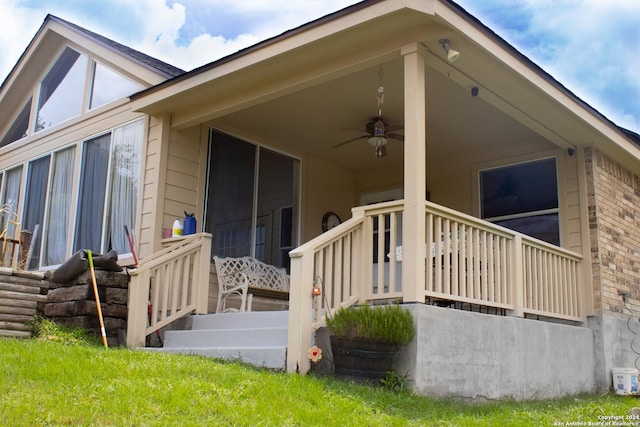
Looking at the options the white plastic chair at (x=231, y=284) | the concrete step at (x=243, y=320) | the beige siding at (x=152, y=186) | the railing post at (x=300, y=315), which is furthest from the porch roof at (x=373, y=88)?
the concrete step at (x=243, y=320)

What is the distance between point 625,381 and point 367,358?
3892 millimetres

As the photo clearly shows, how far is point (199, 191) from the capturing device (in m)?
8.38

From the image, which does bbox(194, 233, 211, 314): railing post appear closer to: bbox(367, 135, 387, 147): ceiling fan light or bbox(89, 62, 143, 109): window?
bbox(367, 135, 387, 147): ceiling fan light

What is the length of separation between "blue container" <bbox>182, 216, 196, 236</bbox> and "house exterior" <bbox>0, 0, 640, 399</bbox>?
0.76 ft

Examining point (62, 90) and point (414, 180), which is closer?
point (414, 180)

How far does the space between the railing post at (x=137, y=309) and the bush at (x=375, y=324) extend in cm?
233

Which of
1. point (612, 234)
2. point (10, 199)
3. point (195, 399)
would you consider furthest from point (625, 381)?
point (10, 199)

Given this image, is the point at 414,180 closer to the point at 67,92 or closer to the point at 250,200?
the point at 250,200

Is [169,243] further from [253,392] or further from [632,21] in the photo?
[632,21]

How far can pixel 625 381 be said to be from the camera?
7570 mm

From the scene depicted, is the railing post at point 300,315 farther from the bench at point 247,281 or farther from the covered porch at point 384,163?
the bench at point 247,281

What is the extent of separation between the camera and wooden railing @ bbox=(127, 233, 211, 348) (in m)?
6.82

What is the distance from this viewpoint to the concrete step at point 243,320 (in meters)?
6.43

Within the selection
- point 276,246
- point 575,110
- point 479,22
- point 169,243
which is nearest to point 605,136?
point 575,110
